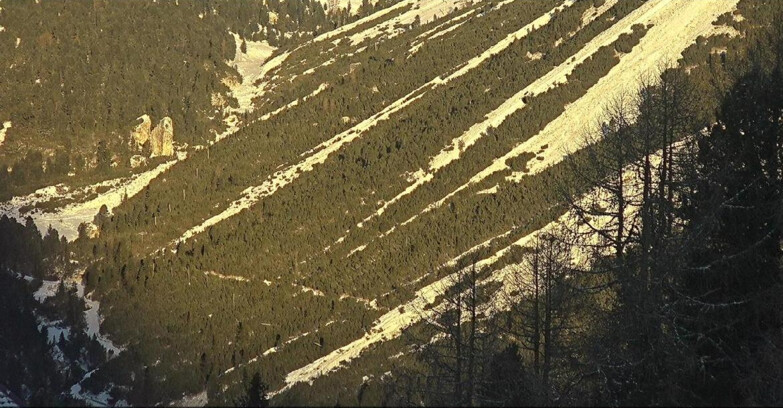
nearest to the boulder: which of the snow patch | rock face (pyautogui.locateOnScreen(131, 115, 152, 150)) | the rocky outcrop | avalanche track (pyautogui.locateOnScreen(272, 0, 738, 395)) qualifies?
the rocky outcrop

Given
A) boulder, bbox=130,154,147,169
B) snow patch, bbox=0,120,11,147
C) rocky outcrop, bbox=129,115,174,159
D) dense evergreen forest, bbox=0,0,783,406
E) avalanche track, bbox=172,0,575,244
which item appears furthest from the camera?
rocky outcrop, bbox=129,115,174,159

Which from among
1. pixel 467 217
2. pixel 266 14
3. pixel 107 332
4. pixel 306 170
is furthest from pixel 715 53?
pixel 266 14

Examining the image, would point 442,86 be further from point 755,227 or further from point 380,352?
point 755,227

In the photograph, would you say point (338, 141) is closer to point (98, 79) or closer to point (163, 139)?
point (163, 139)

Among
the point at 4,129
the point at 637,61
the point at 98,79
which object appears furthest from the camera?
the point at 98,79

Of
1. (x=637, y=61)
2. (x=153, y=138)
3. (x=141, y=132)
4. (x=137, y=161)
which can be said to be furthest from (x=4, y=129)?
(x=637, y=61)

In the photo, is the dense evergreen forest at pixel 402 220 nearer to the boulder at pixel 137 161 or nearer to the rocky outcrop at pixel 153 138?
the boulder at pixel 137 161

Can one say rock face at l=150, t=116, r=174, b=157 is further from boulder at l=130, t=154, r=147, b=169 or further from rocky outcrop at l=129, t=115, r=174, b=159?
boulder at l=130, t=154, r=147, b=169
